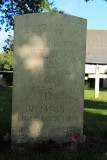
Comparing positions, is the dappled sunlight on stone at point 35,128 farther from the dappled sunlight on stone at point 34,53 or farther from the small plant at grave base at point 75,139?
the dappled sunlight on stone at point 34,53

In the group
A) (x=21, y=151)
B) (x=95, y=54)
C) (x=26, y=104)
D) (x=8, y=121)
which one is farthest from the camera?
(x=95, y=54)

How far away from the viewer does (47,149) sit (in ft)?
9.98

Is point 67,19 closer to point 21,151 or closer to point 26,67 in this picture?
point 26,67

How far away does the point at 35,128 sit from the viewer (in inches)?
128

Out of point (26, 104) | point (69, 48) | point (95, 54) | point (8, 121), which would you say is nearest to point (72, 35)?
point (69, 48)

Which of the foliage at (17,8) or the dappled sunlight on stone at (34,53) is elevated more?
the foliage at (17,8)

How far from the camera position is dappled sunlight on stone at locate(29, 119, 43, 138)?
325 centimetres

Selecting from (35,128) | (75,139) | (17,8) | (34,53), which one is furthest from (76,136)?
(17,8)

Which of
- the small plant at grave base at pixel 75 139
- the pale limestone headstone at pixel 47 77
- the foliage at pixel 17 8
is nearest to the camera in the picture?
the small plant at grave base at pixel 75 139

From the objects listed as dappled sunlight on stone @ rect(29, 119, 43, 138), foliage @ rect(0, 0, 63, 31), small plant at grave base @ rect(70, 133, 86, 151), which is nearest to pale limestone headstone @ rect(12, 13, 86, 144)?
dappled sunlight on stone @ rect(29, 119, 43, 138)

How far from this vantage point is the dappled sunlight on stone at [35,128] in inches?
128

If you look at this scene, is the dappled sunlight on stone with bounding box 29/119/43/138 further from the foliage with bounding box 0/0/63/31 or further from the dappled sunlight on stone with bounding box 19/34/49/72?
the foliage with bounding box 0/0/63/31

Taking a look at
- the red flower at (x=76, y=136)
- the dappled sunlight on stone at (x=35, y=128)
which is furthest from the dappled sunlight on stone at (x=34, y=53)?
the red flower at (x=76, y=136)

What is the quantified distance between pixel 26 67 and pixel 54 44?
572 mm
